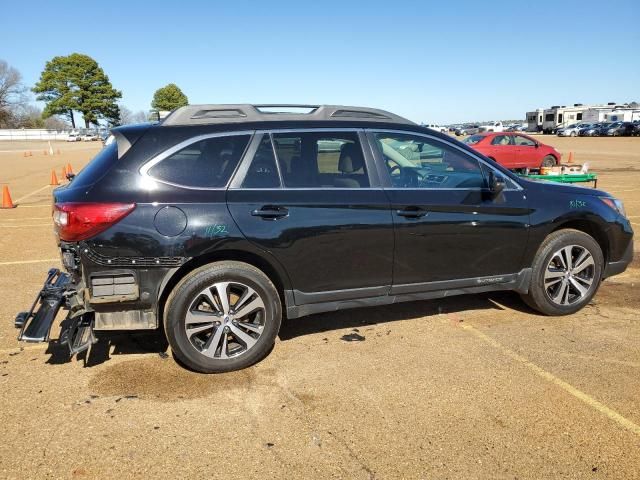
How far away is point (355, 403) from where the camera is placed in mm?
3238

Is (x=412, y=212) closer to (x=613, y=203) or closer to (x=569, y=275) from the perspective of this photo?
(x=569, y=275)

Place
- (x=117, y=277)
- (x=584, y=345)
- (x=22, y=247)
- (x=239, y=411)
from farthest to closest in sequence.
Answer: (x=22, y=247), (x=584, y=345), (x=117, y=277), (x=239, y=411)

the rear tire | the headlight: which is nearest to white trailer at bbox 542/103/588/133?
the rear tire

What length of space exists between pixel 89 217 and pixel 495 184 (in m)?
3.05

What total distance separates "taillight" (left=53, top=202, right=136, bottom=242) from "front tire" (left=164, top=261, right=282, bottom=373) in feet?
1.99

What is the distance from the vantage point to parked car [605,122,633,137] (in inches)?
1998

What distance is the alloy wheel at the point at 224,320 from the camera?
3.54m

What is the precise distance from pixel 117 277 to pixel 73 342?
1.73ft

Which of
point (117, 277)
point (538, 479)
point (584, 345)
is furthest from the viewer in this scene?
point (584, 345)

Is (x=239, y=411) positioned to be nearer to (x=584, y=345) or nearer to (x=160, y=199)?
(x=160, y=199)

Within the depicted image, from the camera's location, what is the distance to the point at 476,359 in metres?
3.85

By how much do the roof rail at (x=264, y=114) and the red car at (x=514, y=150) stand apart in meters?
14.9

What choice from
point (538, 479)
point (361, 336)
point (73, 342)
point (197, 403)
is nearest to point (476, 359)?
point (361, 336)

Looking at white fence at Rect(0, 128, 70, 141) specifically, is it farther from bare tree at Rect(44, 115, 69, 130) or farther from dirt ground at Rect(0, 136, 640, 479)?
dirt ground at Rect(0, 136, 640, 479)
